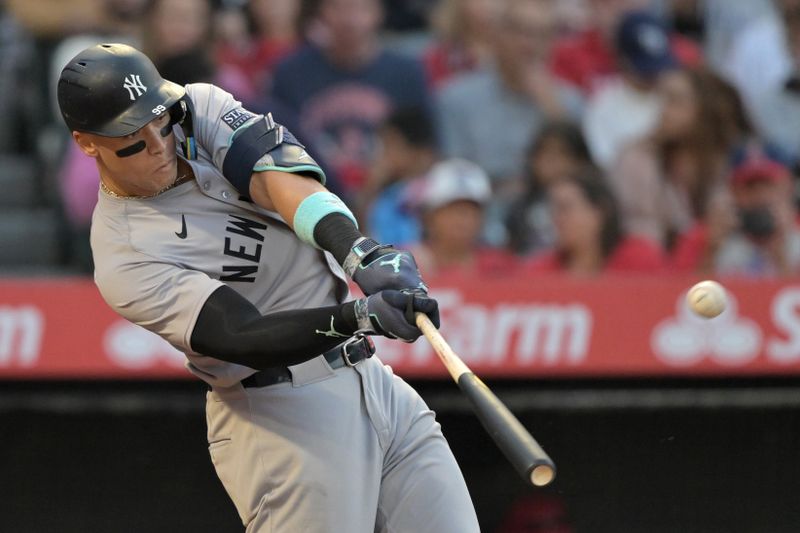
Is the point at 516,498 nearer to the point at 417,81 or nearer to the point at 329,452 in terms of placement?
the point at 417,81

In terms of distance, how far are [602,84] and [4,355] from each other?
2.97m

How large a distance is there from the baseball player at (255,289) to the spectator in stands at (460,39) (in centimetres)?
309

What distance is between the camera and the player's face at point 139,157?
251 centimetres

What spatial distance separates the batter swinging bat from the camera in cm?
207

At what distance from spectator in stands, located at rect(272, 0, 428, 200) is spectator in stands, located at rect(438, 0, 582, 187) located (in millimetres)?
183

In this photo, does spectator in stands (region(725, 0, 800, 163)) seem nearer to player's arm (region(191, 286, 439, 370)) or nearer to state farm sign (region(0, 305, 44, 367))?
state farm sign (region(0, 305, 44, 367))

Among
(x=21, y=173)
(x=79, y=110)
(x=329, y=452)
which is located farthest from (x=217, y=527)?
(x=79, y=110)

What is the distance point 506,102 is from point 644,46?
724mm

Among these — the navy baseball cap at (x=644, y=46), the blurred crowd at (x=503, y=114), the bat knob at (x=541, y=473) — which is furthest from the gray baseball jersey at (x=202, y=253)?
the navy baseball cap at (x=644, y=46)

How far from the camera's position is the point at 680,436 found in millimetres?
4922

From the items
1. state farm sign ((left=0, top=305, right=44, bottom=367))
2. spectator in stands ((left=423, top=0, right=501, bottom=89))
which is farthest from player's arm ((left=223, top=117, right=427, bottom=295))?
spectator in stands ((left=423, top=0, right=501, bottom=89))

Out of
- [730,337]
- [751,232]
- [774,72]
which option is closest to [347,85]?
[751,232]

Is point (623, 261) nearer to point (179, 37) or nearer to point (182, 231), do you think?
point (179, 37)

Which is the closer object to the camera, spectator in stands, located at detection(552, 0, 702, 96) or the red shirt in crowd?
the red shirt in crowd
